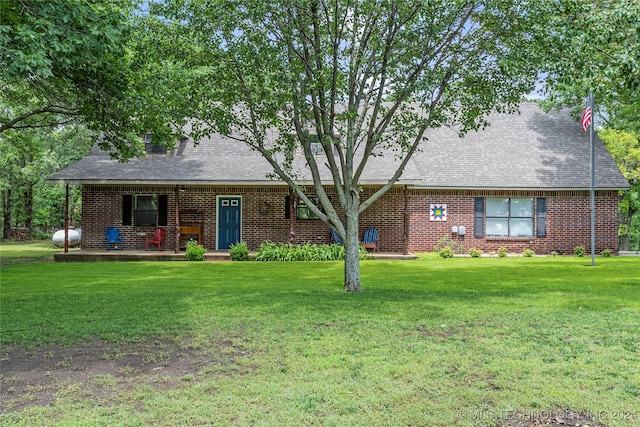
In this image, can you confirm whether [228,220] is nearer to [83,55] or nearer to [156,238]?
[156,238]

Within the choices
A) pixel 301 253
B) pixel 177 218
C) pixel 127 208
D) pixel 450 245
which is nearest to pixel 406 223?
pixel 450 245

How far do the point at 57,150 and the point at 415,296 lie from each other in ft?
96.7

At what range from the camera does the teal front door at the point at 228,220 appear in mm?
19016

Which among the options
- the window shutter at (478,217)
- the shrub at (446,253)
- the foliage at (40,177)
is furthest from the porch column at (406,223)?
the foliage at (40,177)

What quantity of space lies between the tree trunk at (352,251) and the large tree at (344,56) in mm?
19

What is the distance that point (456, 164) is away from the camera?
794 inches

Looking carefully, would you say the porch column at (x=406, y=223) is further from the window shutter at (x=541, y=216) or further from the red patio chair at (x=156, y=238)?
the red patio chair at (x=156, y=238)

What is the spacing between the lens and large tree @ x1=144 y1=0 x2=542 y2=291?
8.65 meters

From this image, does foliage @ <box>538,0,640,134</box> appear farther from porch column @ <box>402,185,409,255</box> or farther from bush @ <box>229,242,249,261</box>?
bush @ <box>229,242,249,261</box>

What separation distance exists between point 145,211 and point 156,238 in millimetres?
1554

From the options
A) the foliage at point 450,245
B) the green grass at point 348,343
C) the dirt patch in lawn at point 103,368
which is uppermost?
the foliage at point 450,245

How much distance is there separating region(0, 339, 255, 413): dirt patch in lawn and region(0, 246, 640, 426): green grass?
0.14ft

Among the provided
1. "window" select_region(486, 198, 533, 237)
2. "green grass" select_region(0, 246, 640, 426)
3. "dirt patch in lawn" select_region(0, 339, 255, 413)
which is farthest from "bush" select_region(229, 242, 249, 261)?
"dirt patch in lawn" select_region(0, 339, 255, 413)

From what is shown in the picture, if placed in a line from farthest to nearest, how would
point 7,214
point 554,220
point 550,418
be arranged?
point 7,214, point 554,220, point 550,418
